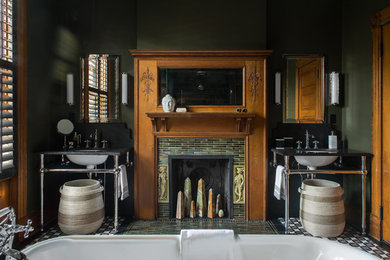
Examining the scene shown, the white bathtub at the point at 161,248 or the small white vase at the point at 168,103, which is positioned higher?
the small white vase at the point at 168,103

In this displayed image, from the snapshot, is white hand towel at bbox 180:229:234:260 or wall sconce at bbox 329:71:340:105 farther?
wall sconce at bbox 329:71:340:105

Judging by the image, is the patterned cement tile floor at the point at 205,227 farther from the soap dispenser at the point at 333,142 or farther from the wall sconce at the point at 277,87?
the wall sconce at the point at 277,87

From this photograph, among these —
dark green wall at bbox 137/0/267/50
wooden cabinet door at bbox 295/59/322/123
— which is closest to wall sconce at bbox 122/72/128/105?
dark green wall at bbox 137/0/267/50

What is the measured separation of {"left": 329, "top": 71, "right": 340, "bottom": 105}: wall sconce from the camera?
3.12m

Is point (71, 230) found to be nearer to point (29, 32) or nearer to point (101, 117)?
point (101, 117)

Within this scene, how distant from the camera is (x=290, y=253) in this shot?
62.6 inches

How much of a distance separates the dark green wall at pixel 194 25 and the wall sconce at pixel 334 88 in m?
1.09

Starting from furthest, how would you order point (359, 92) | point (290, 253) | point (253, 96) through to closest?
1. point (253, 96)
2. point (359, 92)
3. point (290, 253)

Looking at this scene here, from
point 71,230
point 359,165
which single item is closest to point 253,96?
point 359,165

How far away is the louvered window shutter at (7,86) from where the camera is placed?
2.35 meters

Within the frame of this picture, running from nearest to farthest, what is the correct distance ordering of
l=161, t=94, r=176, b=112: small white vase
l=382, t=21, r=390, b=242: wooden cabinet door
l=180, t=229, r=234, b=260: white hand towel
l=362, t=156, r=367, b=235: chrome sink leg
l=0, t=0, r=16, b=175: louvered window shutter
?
l=180, t=229, r=234, b=260: white hand towel, l=0, t=0, r=16, b=175: louvered window shutter, l=382, t=21, r=390, b=242: wooden cabinet door, l=362, t=156, r=367, b=235: chrome sink leg, l=161, t=94, r=176, b=112: small white vase

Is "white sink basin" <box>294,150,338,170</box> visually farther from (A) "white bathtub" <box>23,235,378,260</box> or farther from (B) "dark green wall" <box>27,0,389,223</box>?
(A) "white bathtub" <box>23,235,378,260</box>

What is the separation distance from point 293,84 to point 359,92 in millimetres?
722

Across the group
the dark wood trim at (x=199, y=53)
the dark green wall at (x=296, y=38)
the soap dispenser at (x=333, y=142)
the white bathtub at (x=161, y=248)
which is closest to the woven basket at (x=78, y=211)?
the white bathtub at (x=161, y=248)
